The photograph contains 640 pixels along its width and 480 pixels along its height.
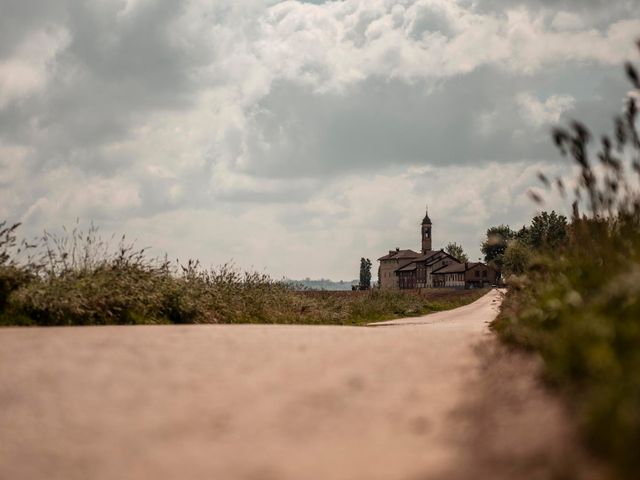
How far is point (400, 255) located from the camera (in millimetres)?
166875

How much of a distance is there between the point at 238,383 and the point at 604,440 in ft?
10.6

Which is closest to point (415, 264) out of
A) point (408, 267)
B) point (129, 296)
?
point (408, 267)

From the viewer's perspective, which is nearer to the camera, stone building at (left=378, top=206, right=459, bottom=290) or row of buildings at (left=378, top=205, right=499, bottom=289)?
row of buildings at (left=378, top=205, right=499, bottom=289)

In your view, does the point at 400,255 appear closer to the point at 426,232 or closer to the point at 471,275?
the point at 426,232

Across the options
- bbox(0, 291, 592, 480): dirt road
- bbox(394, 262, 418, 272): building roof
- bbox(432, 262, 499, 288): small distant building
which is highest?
bbox(394, 262, 418, 272): building roof

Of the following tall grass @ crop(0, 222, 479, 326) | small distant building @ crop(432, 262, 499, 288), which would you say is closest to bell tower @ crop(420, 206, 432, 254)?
small distant building @ crop(432, 262, 499, 288)

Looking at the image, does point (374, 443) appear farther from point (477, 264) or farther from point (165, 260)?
point (477, 264)

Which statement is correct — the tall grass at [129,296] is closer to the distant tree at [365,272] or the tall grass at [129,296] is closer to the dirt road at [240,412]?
the dirt road at [240,412]

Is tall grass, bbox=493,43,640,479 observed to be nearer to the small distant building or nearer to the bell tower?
the small distant building

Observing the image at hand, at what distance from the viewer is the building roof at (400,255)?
16425 centimetres

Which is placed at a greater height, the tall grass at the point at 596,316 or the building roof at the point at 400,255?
the building roof at the point at 400,255

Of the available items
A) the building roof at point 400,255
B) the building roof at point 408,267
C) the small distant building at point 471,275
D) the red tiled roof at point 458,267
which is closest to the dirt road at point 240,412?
the small distant building at point 471,275

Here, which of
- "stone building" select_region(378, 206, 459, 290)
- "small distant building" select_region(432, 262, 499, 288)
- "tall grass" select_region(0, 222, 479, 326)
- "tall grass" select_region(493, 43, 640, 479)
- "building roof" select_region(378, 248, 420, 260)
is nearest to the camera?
"tall grass" select_region(493, 43, 640, 479)

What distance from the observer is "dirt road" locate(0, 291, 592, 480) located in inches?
157
